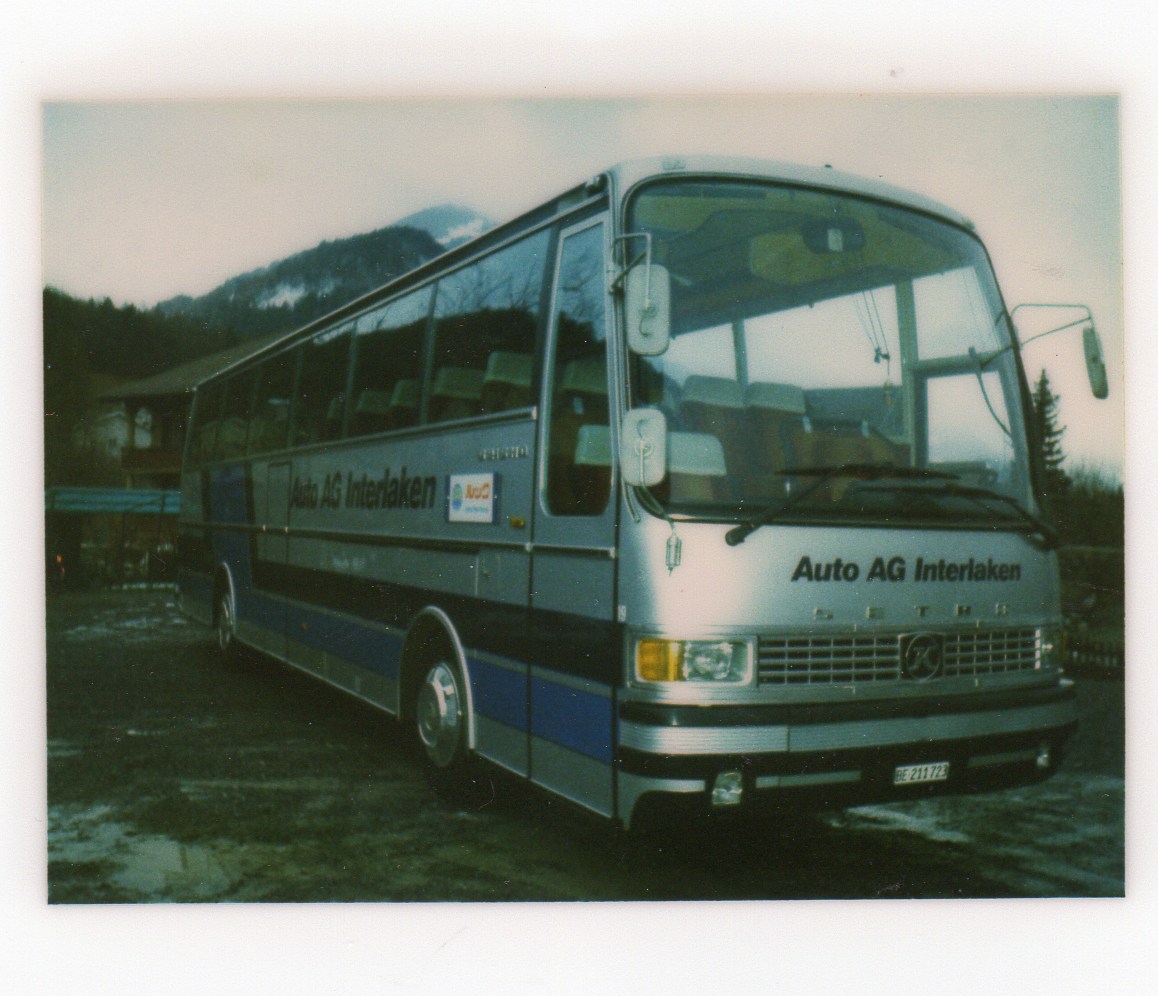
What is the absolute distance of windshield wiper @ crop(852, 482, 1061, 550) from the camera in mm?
4539

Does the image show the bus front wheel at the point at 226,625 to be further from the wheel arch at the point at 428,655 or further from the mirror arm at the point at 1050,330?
the mirror arm at the point at 1050,330

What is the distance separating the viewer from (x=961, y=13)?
5.37 m

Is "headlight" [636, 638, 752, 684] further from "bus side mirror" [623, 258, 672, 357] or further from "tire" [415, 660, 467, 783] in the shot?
"tire" [415, 660, 467, 783]

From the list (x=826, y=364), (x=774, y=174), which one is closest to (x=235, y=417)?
(x=774, y=174)

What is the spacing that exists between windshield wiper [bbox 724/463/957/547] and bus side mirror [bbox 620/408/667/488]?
398 millimetres

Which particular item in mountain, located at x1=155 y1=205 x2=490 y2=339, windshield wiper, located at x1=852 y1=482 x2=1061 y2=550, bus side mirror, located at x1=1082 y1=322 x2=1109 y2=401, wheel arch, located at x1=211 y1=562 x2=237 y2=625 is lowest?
wheel arch, located at x1=211 y1=562 x2=237 y2=625

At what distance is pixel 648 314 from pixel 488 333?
5.32 ft

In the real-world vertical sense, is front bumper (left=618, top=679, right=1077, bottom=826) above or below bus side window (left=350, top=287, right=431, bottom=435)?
below

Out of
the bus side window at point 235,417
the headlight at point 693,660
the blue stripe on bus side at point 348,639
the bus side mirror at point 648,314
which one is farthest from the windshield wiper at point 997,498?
the bus side window at point 235,417

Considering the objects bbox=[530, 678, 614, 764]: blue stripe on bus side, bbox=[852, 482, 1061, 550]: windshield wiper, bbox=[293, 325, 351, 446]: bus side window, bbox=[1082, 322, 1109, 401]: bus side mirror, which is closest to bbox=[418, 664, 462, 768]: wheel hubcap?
bbox=[530, 678, 614, 764]: blue stripe on bus side

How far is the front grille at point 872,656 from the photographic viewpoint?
14.0 ft

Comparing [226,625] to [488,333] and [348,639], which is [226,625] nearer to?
[348,639]

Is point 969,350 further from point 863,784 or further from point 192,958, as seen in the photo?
point 192,958

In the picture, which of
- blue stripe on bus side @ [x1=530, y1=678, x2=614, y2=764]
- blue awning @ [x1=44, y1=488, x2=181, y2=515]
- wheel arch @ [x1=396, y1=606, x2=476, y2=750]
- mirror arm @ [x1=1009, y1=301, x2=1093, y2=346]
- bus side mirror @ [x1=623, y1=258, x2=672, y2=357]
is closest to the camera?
bus side mirror @ [x1=623, y1=258, x2=672, y2=357]
